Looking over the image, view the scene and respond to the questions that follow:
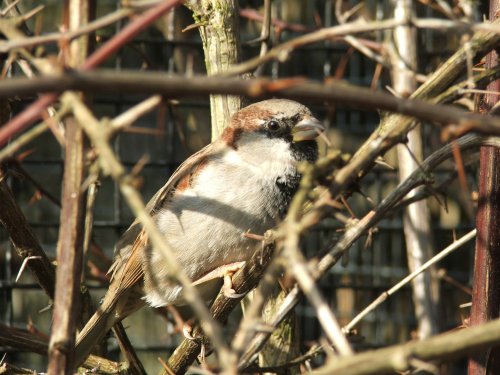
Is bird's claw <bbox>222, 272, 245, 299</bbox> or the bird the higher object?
the bird

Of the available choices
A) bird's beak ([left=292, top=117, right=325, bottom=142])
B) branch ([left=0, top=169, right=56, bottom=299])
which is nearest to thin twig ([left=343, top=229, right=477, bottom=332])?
bird's beak ([left=292, top=117, right=325, bottom=142])

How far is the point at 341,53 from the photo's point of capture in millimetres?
3684

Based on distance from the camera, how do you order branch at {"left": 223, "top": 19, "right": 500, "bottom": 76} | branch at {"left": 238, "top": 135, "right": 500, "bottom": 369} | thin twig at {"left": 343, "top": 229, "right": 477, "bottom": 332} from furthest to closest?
thin twig at {"left": 343, "top": 229, "right": 477, "bottom": 332}, branch at {"left": 238, "top": 135, "right": 500, "bottom": 369}, branch at {"left": 223, "top": 19, "right": 500, "bottom": 76}

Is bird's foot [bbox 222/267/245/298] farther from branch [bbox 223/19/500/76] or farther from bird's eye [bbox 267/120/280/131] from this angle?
branch [bbox 223/19/500/76]

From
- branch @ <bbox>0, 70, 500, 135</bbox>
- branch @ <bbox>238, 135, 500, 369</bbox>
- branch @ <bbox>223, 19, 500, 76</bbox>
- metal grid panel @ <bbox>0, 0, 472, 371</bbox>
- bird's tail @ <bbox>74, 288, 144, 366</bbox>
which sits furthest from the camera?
metal grid panel @ <bbox>0, 0, 472, 371</bbox>

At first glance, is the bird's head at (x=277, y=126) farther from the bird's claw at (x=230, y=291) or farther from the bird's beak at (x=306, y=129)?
the bird's claw at (x=230, y=291)

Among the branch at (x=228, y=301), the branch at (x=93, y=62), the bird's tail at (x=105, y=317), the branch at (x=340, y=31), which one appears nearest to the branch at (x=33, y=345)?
the bird's tail at (x=105, y=317)

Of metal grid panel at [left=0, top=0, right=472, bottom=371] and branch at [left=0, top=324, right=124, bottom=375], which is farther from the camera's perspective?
metal grid panel at [left=0, top=0, right=472, bottom=371]

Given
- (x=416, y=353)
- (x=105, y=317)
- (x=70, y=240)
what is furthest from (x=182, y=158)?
(x=416, y=353)

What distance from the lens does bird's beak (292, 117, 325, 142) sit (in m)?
1.89

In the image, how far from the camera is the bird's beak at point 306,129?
6.22ft

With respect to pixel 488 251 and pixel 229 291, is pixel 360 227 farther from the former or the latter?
pixel 229 291

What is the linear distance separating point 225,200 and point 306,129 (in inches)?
10.4

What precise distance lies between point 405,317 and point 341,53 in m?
1.29
